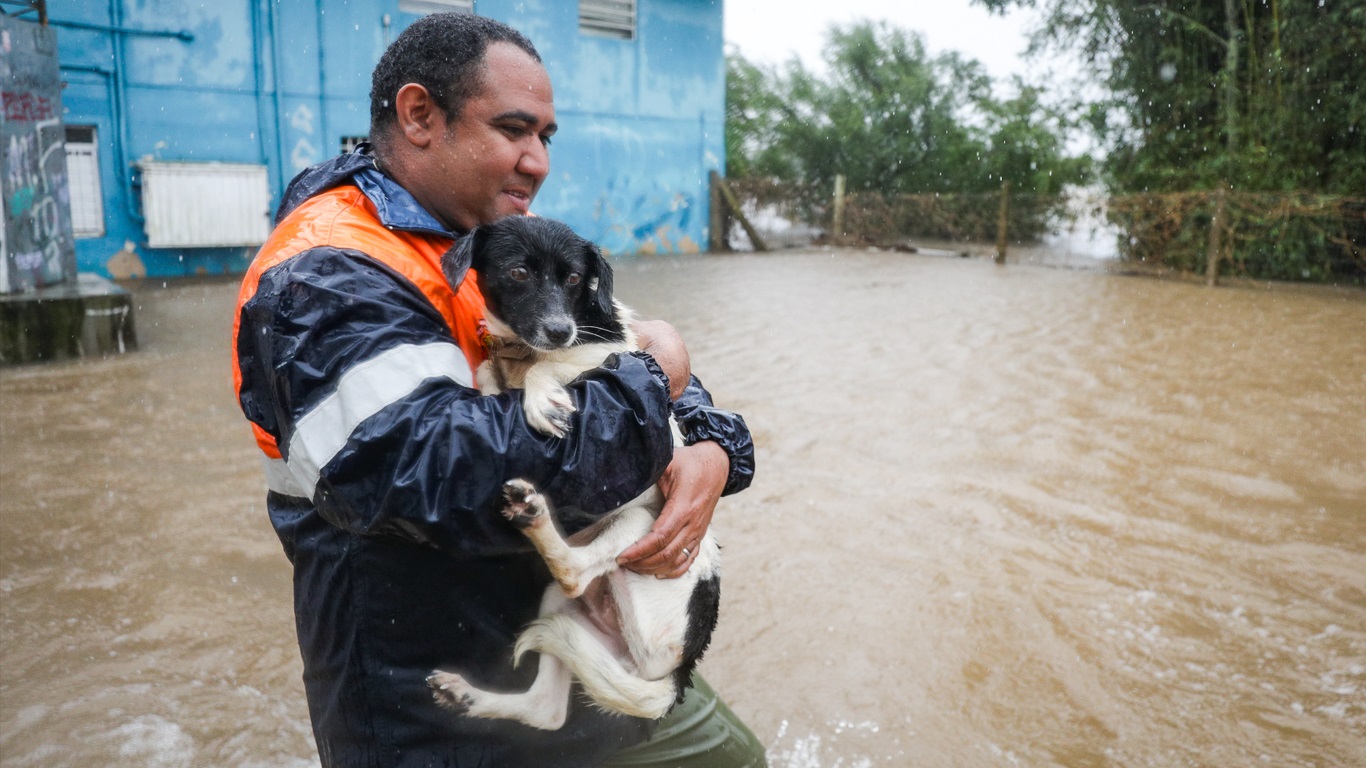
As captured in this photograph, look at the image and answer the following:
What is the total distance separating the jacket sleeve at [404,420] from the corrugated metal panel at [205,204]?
49.8ft

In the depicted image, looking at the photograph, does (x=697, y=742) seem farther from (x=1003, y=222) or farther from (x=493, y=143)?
(x=1003, y=222)

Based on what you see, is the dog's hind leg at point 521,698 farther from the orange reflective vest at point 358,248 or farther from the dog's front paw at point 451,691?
the orange reflective vest at point 358,248

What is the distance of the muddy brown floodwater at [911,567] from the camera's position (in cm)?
346

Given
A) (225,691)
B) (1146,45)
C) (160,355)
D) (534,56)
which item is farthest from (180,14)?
(1146,45)

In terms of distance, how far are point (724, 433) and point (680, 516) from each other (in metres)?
0.31

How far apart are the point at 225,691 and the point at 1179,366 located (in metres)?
8.50

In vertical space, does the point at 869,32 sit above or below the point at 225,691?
above

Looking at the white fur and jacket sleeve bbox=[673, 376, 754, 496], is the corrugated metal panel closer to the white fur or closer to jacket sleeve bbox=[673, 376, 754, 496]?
jacket sleeve bbox=[673, 376, 754, 496]

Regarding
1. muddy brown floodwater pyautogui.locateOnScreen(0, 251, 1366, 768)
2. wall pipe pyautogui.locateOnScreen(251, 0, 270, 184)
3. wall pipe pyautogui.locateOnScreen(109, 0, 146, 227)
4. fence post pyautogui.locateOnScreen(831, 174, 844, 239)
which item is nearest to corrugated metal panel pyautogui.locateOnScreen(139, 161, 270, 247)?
wall pipe pyautogui.locateOnScreen(109, 0, 146, 227)

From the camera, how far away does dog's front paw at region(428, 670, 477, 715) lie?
5.78ft

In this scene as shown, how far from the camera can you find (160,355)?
30.0 ft

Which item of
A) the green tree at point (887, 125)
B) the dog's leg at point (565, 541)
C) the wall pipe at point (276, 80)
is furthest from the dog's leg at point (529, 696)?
the green tree at point (887, 125)

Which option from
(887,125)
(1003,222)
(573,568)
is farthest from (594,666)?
(887,125)

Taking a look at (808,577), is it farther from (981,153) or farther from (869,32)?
(869,32)
